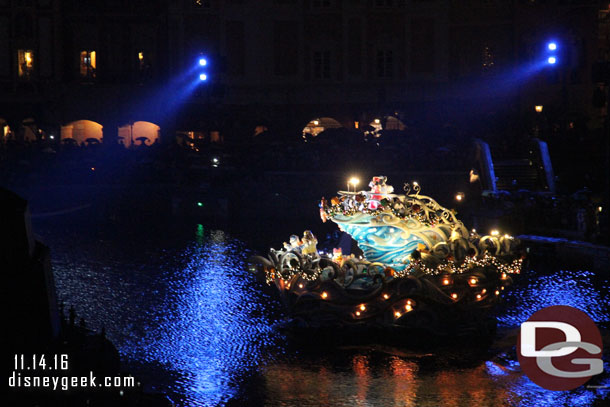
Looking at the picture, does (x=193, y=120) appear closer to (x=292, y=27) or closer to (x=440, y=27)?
(x=292, y=27)

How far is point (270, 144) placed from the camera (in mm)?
42156

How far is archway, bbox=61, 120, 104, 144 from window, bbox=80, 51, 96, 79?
9.73 feet

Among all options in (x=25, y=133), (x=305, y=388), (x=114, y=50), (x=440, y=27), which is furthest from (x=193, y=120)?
(x=305, y=388)

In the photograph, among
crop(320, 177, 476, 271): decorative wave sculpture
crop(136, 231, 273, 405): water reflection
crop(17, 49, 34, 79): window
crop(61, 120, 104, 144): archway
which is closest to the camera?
crop(136, 231, 273, 405): water reflection

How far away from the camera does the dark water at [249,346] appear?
13.7 meters

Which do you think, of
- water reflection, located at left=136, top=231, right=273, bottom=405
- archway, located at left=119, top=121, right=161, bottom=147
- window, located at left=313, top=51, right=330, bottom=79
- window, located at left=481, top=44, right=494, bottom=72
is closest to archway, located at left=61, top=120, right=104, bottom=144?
archway, located at left=119, top=121, right=161, bottom=147

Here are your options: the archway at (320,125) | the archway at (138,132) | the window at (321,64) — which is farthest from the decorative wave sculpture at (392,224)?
the archway at (138,132)

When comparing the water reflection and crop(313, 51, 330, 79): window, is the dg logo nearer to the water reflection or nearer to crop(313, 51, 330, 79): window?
the water reflection

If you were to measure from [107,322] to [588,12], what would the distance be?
114 ft

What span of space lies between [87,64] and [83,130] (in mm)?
3937

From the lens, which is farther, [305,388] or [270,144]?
[270,144]

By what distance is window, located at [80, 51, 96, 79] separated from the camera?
50719mm

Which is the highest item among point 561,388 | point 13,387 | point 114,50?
point 114,50

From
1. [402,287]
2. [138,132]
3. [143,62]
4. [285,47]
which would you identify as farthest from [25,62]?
[402,287]
